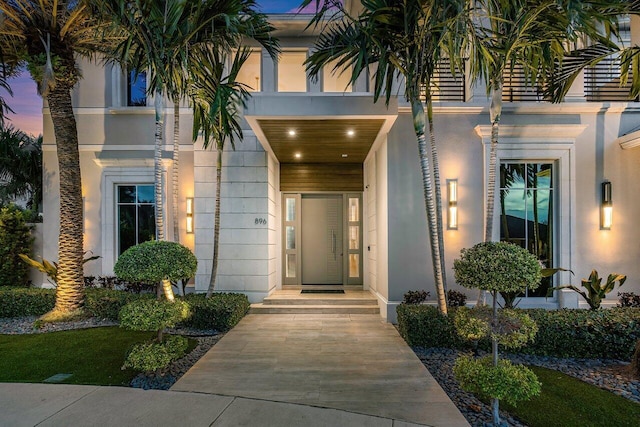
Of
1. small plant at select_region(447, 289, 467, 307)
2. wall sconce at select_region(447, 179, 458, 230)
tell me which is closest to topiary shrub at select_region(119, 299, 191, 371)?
small plant at select_region(447, 289, 467, 307)

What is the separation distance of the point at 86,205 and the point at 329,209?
18.6 ft

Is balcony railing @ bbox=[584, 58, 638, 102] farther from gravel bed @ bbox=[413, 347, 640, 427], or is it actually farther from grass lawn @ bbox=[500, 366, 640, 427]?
grass lawn @ bbox=[500, 366, 640, 427]

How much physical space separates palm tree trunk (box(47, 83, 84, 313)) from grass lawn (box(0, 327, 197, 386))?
0.93 m

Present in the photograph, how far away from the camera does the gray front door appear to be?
9453mm

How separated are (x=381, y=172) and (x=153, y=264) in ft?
15.4

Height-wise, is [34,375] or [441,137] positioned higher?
[441,137]

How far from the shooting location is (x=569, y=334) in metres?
4.97

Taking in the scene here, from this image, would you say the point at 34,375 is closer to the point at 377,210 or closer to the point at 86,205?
the point at 86,205

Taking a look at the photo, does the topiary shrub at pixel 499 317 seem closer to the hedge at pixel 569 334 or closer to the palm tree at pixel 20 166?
the hedge at pixel 569 334

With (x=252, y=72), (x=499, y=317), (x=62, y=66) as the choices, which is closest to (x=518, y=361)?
(x=499, y=317)

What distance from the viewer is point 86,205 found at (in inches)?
328

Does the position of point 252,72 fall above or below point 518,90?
above

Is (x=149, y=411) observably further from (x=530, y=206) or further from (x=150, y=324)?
(x=530, y=206)

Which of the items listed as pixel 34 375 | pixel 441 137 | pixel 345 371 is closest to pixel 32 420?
pixel 34 375
